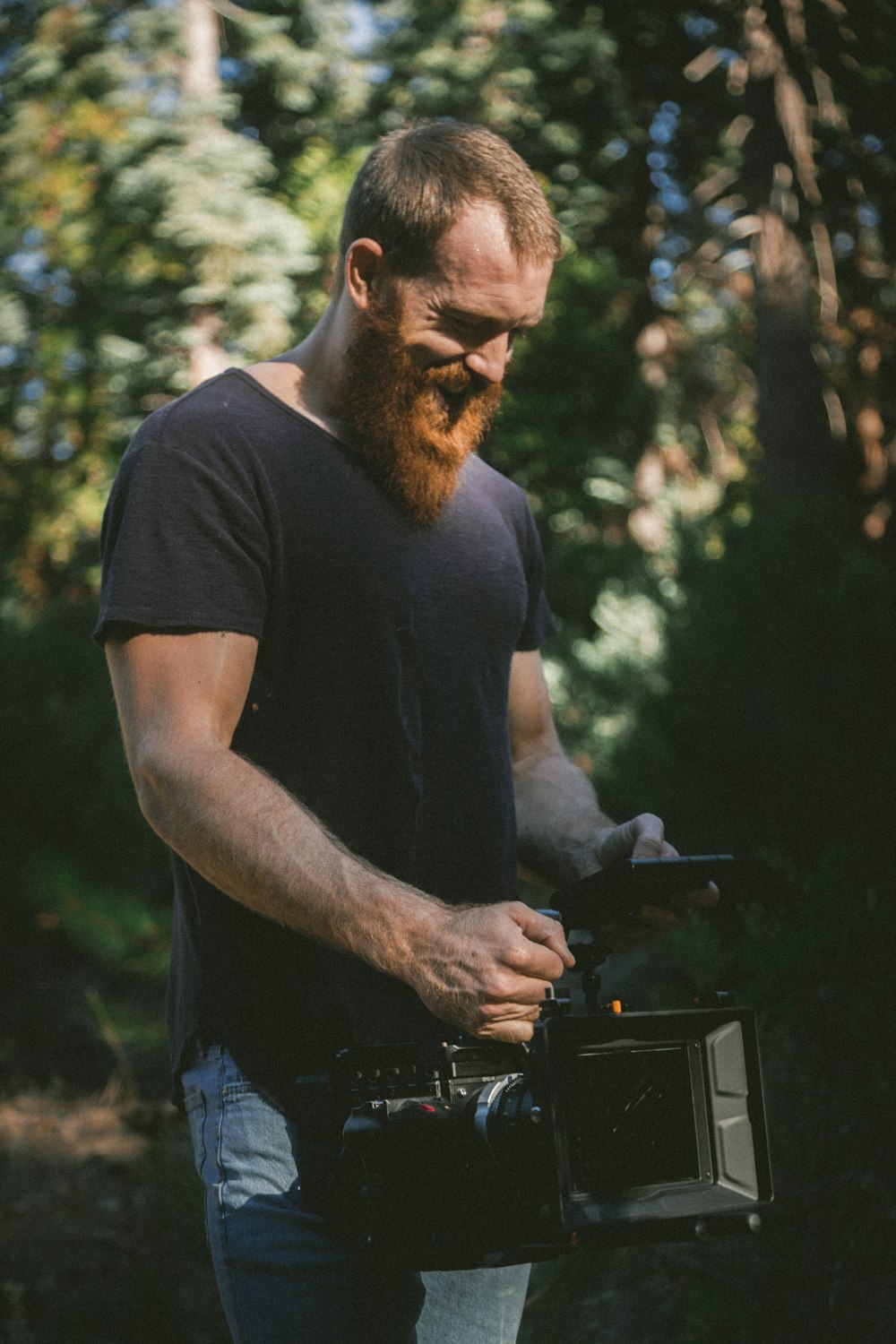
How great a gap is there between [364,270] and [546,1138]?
1.24 meters

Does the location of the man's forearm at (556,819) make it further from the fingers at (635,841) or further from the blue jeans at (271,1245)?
the blue jeans at (271,1245)

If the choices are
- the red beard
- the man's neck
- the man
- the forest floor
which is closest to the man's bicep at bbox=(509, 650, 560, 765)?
the man

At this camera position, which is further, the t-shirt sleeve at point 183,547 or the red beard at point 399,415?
the red beard at point 399,415

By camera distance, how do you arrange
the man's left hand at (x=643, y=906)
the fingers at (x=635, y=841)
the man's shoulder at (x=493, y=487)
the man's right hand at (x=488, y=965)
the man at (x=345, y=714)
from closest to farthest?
the man's right hand at (x=488, y=965), the man at (x=345, y=714), the man's left hand at (x=643, y=906), the fingers at (x=635, y=841), the man's shoulder at (x=493, y=487)

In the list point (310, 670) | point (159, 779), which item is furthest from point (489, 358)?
point (159, 779)

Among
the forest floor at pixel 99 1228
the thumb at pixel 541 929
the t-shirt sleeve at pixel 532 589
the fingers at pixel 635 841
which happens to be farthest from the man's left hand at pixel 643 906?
the forest floor at pixel 99 1228

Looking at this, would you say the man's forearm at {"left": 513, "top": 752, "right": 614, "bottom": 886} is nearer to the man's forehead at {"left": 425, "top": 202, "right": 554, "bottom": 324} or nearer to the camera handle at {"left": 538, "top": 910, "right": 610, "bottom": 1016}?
the camera handle at {"left": 538, "top": 910, "right": 610, "bottom": 1016}

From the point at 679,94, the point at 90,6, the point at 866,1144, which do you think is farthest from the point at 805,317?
the point at 90,6

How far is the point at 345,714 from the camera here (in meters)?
1.86

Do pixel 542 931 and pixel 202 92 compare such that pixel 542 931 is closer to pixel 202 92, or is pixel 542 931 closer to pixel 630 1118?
pixel 630 1118

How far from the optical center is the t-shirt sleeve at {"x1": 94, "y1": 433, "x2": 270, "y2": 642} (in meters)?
1.72

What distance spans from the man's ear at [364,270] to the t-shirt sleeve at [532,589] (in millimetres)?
508

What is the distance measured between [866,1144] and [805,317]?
7.55 meters

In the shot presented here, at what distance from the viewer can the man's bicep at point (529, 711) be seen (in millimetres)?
2387
